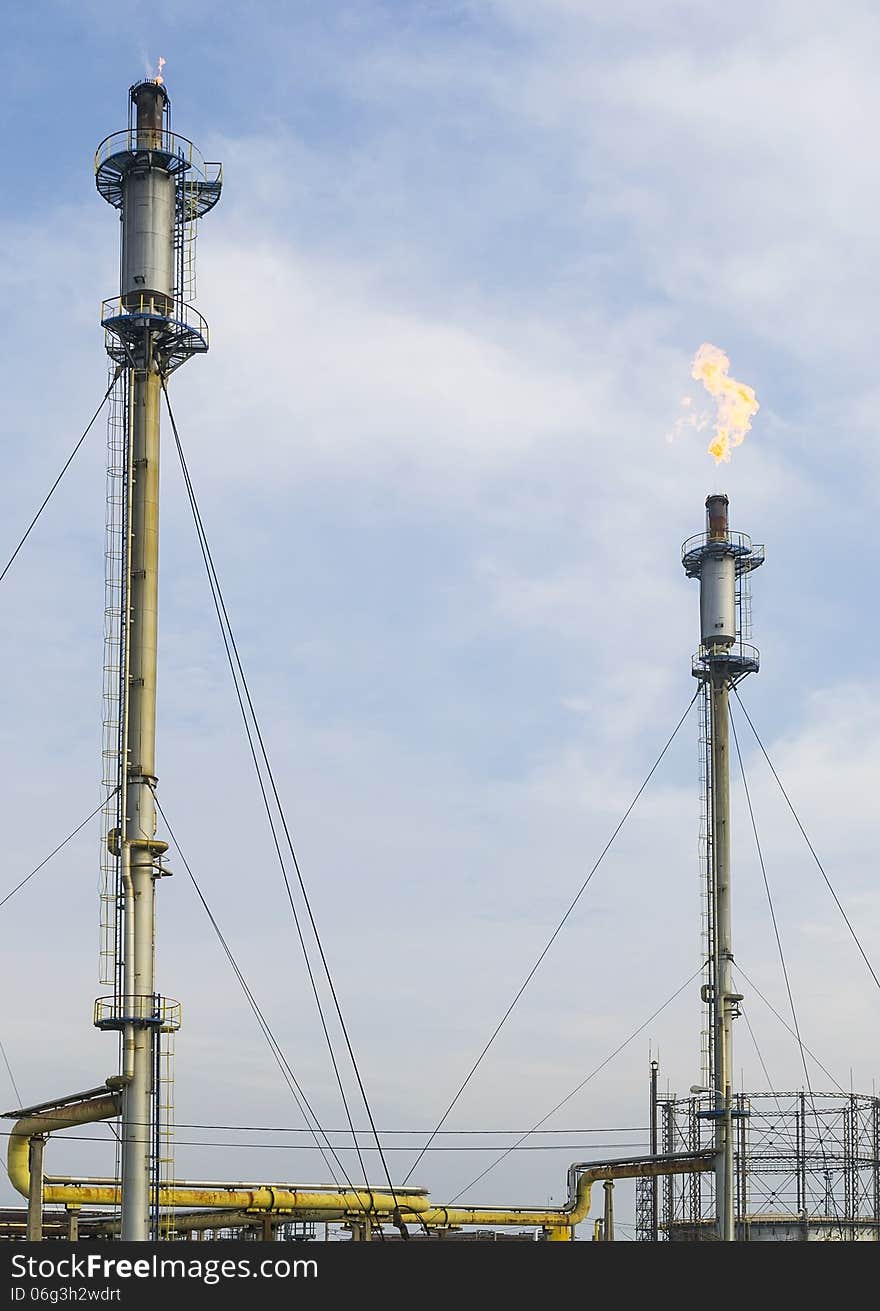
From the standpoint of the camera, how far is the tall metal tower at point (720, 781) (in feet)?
208

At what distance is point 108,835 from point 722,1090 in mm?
29272

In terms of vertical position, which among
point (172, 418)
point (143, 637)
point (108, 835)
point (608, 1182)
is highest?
point (172, 418)

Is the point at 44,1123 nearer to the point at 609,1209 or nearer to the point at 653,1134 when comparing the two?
the point at 609,1209

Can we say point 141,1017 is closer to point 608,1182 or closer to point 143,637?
point 143,637

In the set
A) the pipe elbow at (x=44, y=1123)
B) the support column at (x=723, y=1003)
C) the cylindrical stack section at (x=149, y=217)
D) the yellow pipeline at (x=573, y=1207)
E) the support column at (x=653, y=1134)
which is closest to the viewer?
the pipe elbow at (x=44, y=1123)

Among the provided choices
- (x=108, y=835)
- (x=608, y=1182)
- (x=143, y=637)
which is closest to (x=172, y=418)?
(x=143, y=637)

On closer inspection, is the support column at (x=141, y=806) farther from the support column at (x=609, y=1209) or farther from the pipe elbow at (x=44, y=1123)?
the support column at (x=609, y=1209)

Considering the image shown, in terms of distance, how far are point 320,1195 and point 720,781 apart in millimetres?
21324

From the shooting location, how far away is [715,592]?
218 ft

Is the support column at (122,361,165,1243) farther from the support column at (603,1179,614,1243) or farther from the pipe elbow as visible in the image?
the support column at (603,1179,614,1243)

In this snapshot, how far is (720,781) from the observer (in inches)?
2547

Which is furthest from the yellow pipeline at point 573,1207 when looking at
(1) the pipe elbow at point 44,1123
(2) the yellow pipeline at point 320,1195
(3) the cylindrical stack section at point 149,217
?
(3) the cylindrical stack section at point 149,217

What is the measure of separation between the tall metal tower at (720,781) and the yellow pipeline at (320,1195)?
2.77m

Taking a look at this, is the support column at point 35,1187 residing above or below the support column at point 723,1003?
below
